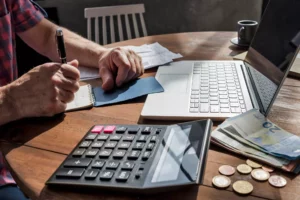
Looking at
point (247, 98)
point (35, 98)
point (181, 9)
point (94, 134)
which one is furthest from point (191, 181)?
point (181, 9)

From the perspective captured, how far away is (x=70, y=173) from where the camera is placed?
548 millimetres

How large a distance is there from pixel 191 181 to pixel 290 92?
1.67 feet

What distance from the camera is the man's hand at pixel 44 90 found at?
79cm

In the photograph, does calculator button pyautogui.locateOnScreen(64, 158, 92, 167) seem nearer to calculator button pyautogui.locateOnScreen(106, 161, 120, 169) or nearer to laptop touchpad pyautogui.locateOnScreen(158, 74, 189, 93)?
calculator button pyautogui.locateOnScreen(106, 161, 120, 169)

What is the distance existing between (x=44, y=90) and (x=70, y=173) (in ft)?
1.02

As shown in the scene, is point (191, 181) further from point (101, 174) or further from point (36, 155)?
point (36, 155)

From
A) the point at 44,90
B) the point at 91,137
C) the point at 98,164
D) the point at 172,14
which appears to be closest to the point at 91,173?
the point at 98,164

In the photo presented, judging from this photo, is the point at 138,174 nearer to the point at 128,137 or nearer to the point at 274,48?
the point at 128,137

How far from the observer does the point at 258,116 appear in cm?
70

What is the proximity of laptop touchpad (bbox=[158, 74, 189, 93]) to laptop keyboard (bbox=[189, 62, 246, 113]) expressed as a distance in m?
0.02

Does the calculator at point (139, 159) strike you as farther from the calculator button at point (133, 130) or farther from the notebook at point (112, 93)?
the notebook at point (112, 93)

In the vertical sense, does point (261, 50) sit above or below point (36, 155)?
above

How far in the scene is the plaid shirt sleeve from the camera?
121 centimetres

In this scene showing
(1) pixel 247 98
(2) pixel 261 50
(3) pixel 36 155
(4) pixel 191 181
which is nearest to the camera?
(4) pixel 191 181
